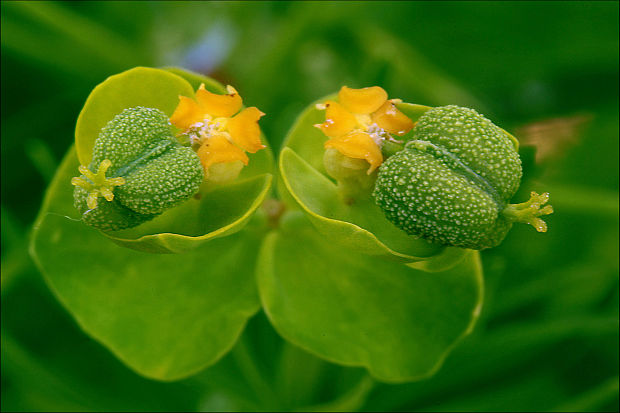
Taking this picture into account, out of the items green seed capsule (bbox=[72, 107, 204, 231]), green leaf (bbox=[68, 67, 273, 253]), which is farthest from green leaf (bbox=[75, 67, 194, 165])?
green seed capsule (bbox=[72, 107, 204, 231])

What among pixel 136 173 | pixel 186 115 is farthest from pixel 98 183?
pixel 186 115

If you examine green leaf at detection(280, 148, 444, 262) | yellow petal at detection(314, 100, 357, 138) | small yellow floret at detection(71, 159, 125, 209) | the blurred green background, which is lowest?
the blurred green background

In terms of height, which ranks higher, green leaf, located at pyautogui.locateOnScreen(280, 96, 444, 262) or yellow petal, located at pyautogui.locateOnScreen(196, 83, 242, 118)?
yellow petal, located at pyautogui.locateOnScreen(196, 83, 242, 118)

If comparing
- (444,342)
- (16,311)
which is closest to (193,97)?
(444,342)

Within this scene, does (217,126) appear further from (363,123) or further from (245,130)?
(363,123)

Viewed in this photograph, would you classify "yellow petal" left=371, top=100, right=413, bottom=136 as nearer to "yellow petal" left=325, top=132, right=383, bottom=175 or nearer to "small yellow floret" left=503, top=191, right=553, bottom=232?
"yellow petal" left=325, top=132, right=383, bottom=175

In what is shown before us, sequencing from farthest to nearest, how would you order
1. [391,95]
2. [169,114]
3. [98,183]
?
[391,95] → [169,114] → [98,183]
